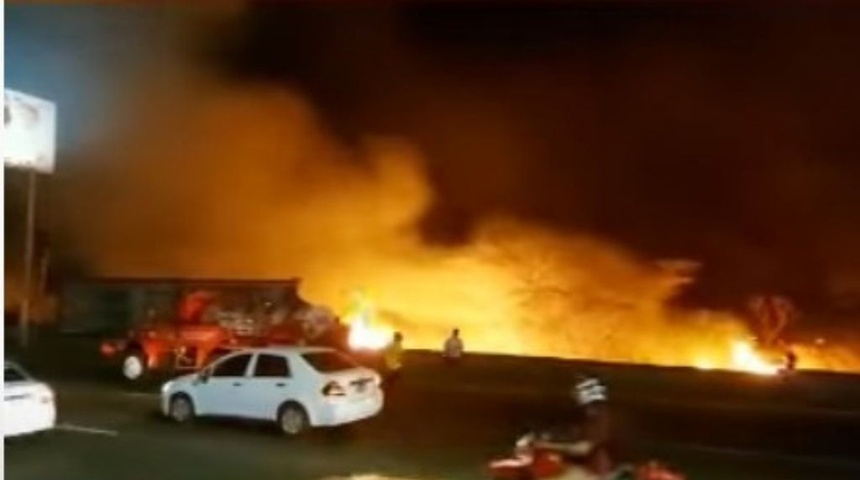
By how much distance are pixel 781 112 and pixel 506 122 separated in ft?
1.85

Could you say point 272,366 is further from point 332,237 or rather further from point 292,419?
point 332,237

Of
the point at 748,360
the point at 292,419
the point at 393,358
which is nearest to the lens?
the point at 748,360

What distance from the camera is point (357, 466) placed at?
8.68ft

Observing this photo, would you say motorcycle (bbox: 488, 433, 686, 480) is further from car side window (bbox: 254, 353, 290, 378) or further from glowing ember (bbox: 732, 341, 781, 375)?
car side window (bbox: 254, 353, 290, 378)

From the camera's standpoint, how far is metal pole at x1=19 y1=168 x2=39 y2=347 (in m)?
2.76

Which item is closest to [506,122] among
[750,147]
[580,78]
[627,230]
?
[580,78]

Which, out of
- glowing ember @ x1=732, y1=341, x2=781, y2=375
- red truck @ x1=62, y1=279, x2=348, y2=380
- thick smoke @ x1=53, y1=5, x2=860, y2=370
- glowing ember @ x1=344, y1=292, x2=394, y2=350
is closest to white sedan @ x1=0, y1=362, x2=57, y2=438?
red truck @ x1=62, y1=279, x2=348, y2=380

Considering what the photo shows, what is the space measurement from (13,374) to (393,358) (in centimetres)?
90

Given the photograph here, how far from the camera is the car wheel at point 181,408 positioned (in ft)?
9.00

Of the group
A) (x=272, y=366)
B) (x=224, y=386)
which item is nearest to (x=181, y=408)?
(x=224, y=386)

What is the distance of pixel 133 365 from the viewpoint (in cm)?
275

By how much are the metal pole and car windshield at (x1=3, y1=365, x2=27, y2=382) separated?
6cm

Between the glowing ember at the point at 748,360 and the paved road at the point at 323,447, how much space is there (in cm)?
13

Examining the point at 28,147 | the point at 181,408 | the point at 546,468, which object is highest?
the point at 28,147
